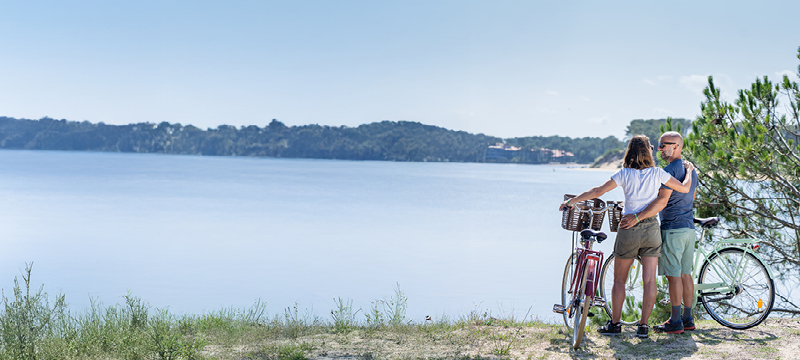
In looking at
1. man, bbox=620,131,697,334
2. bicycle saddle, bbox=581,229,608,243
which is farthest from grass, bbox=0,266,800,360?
bicycle saddle, bbox=581,229,608,243

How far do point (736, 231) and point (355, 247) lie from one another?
1765cm

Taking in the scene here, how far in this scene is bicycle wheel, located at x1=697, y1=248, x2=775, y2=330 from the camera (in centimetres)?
527

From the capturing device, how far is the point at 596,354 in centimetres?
495

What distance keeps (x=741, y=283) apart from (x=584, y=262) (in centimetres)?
165

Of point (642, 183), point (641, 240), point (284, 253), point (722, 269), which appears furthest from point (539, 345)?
point (284, 253)

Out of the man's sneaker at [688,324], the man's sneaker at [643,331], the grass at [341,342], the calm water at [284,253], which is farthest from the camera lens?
the calm water at [284,253]

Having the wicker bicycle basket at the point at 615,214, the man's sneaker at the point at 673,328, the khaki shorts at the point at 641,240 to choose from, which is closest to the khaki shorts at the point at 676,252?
the khaki shorts at the point at 641,240

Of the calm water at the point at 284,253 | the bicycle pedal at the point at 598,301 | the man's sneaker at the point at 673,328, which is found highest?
the bicycle pedal at the point at 598,301

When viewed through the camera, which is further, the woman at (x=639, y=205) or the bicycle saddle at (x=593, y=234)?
the bicycle saddle at (x=593, y=234)

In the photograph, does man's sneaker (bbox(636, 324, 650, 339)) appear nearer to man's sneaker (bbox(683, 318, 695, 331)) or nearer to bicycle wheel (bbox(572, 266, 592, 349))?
man's sneaker (bbox(683, 318, 695, 331))

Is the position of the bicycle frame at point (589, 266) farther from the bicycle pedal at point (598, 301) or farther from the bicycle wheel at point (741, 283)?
the bicycle wheel at point (741, 283)

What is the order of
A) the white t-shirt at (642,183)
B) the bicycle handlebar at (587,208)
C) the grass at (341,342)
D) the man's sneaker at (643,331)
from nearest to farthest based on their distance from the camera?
the white t-shirt at (642,183) → the grass at (341,342) → the bicycle handlebar at (587,208) → the man's sneaker at (643,331)

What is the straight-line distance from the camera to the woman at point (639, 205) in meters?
4.78

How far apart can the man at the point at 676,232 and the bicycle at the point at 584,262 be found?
0.92 feet
